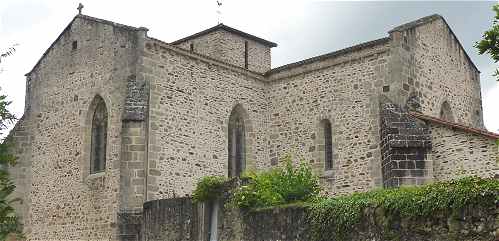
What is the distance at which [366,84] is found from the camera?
2083 cm

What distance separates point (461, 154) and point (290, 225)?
24.0ft

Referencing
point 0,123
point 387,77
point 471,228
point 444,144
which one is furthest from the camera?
point 387,77

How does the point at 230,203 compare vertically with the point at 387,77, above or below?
below

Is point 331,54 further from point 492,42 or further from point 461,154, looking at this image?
point 492,42

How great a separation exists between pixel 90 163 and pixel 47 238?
2.95m

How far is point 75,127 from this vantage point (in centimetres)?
2203

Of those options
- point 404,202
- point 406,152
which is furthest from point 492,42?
point 406,152

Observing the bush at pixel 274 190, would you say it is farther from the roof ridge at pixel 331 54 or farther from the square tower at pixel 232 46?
the square tower at pixel 232 46

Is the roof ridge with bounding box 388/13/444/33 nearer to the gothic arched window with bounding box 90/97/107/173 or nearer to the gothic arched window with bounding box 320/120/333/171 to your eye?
the gothic arched window with bounding box 320/120/333/171

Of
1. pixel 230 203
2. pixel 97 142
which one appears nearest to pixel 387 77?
pixel 230 203

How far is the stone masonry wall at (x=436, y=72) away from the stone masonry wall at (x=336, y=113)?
67 cm

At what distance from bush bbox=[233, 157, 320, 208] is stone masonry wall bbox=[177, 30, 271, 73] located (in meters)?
12.7

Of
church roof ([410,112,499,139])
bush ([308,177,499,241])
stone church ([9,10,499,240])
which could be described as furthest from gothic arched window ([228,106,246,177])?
bush ([308,177,499,241])

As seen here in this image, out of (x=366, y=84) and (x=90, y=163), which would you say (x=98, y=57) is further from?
(x=366, y=84)
